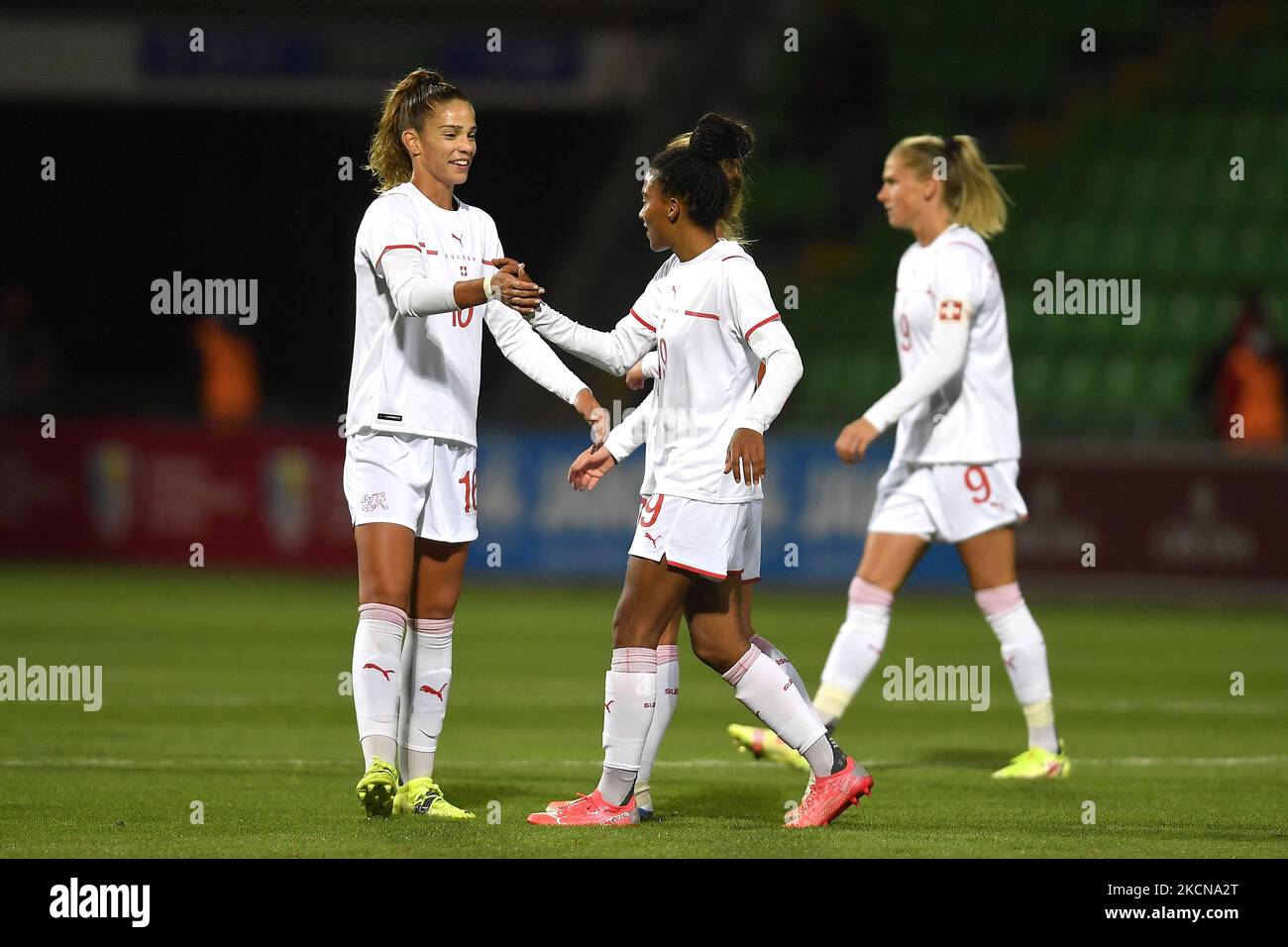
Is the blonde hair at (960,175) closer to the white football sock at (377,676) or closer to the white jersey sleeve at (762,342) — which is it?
the white jersey sleeve at (762,342)

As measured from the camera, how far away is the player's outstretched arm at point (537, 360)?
654cm

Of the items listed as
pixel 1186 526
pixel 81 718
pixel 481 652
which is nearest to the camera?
pixel 81 718

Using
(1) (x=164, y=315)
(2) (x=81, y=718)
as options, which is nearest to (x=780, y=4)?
(1) (x=164, y=315)

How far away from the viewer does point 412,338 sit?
21.3ft

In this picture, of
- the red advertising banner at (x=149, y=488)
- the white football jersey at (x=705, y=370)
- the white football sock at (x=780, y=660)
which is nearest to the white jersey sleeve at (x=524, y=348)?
the white football jersey at (x=705, y=370)

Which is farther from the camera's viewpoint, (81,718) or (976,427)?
(81,718)

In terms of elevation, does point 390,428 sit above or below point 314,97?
below

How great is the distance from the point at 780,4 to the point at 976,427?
53.9ft

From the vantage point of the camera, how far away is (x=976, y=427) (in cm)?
787

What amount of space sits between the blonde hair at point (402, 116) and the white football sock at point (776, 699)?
1.98m

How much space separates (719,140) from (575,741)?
329 cm

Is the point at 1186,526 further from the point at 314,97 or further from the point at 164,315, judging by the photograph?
the point at 164,315

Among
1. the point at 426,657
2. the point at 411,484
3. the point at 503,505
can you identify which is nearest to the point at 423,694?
the point at 426,657

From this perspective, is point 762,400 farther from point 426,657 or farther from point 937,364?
point 937,364
